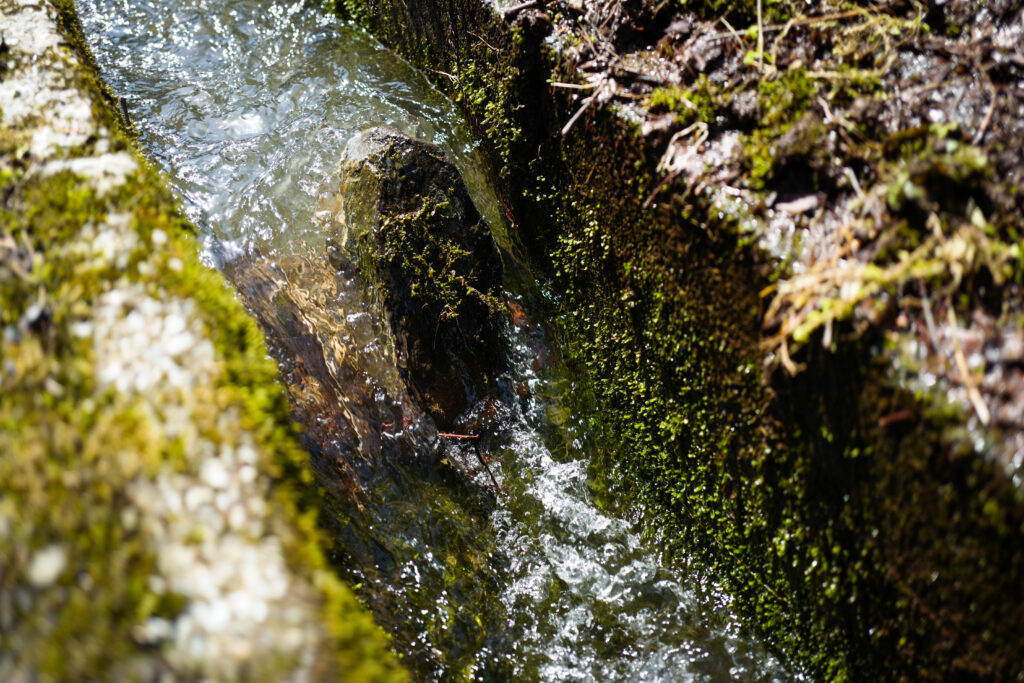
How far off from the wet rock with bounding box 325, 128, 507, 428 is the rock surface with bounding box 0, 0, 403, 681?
135 cm

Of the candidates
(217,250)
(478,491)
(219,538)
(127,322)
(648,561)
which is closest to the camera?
(219,538)

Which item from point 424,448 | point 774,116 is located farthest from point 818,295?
point 424,448

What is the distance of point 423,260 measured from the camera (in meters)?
3.55

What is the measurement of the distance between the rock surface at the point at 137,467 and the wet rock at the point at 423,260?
135cm

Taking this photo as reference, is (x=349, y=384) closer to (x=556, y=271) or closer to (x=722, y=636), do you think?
(x=556, y=271)

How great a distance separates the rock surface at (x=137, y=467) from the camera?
136 cm

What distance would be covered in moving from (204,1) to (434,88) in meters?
2.66

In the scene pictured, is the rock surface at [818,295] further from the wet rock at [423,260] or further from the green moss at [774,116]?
the wet rock at [423,260]

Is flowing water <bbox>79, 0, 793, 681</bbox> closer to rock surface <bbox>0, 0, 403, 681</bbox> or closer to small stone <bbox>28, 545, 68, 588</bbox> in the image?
rock surface <bbox>0, 0, 403, 681</bbox>

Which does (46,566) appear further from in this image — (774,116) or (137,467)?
(774,116)

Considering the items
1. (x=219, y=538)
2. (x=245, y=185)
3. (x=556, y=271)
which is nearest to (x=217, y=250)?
(x=245, y=185)

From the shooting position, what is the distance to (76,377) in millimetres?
1719

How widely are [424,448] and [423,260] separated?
3.74 ft

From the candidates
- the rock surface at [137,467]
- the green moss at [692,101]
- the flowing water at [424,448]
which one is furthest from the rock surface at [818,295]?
the rock surface at [137,467]
